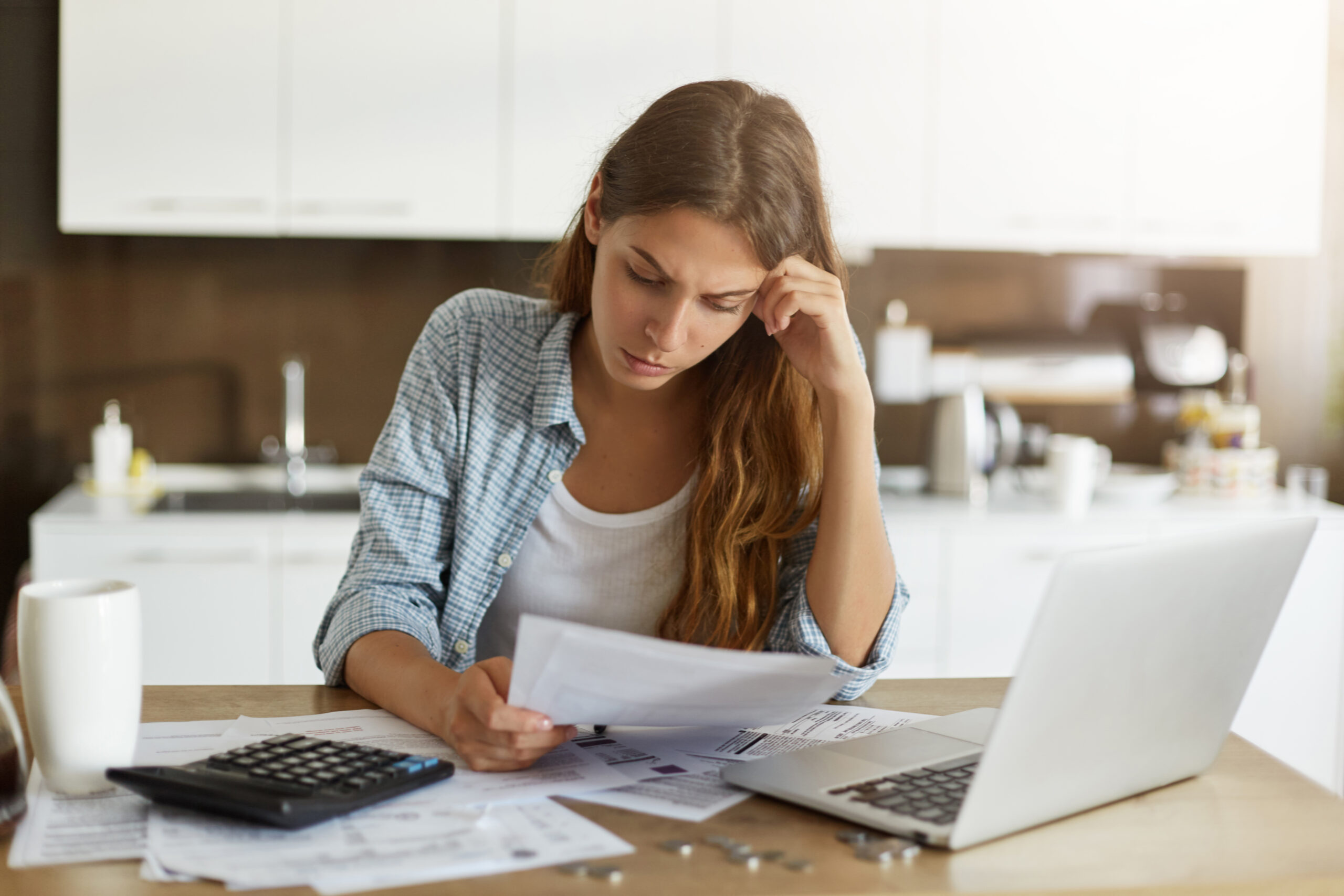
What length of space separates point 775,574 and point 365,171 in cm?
176

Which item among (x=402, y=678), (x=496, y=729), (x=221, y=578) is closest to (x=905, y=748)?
(x=496, y=729)

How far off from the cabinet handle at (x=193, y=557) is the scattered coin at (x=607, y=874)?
6.44 ft

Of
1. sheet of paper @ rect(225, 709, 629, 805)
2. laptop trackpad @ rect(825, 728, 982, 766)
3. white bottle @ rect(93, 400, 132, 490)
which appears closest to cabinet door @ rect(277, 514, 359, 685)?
white bottle @ rect(93, 400, 132, 490)

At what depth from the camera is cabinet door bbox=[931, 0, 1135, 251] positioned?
2805 mm

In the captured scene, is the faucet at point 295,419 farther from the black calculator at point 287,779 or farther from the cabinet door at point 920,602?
the black calculator at point 287,779

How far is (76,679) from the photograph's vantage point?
78 cm

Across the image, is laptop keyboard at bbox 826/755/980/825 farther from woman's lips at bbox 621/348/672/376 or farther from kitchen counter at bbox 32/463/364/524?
kitchen counter at bbox 32/463/364/524

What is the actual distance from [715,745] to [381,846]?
32 cm

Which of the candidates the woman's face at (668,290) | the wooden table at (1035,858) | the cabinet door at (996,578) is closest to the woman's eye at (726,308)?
the woman's face at (668,290)

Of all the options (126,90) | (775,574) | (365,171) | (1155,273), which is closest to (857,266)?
(1155,273)

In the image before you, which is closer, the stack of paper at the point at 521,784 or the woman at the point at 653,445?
the stack of paper at the point at 521,784

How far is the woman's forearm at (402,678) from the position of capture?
0.97m

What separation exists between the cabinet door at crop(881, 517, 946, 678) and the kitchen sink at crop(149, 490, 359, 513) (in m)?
1.20

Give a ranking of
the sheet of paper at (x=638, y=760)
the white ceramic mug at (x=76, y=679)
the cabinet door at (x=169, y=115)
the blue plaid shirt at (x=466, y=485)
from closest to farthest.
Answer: the white ceramic mug at (x=76, y=679)
the sheet of paper at (x=638, y=760)
the blue plaid shirt at (x=466, y=485)
the cabinet door at (x=169, y=115)
